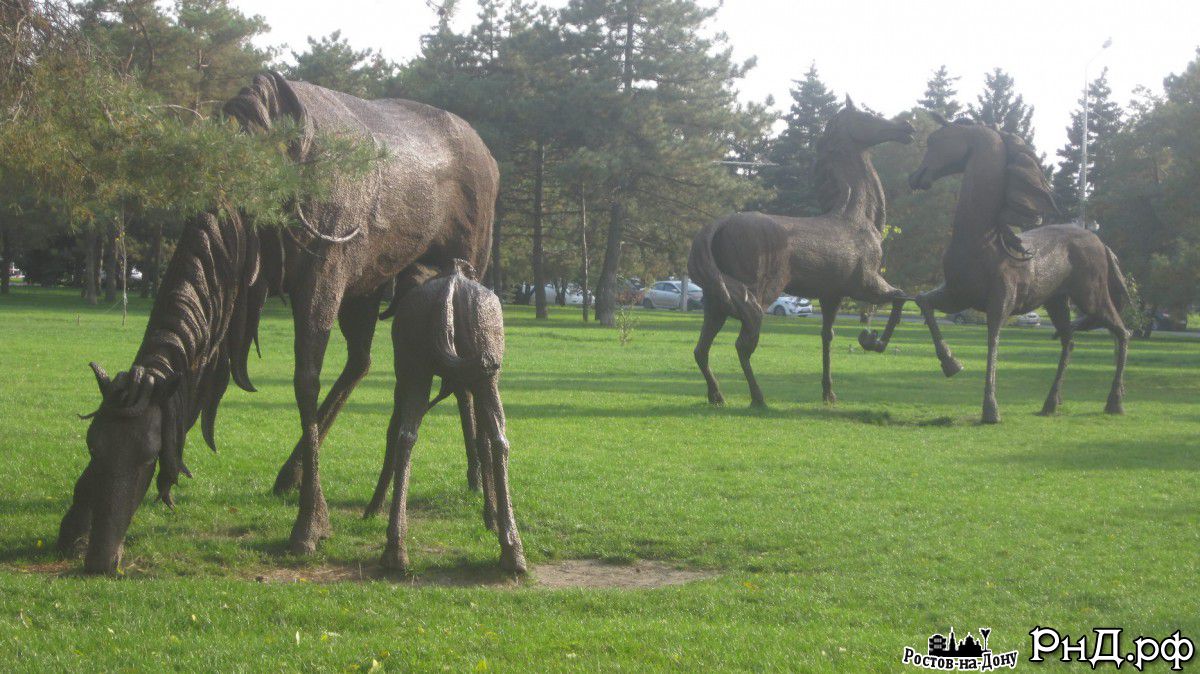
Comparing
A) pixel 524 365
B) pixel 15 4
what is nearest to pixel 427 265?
pixel 15 4

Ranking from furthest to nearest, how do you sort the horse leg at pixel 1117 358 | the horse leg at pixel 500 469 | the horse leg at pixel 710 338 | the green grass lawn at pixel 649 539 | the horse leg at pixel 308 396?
1. the horse leg at pixel 1117 358
2. the horse leg at pixel 710 338
3. the horse leg at pixel 308 396
4. the horse leg at pixel 500 469
5. the green grass lawn at pixel 649 539

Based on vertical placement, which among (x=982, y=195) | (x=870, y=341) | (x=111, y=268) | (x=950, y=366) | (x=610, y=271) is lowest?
(x=950, y=366)

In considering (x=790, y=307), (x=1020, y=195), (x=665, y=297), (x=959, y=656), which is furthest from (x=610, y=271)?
(x=959, y=656)

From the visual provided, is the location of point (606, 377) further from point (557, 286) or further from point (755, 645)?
point (557, 286)

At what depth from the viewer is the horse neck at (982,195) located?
1384cm

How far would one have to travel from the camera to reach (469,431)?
7.87m

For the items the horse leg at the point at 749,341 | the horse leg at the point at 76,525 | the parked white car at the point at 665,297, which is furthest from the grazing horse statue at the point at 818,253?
the parked white car at the point at 665,297

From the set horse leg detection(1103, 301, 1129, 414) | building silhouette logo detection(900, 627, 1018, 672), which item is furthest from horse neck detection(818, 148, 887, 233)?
building silhouette logo detection(900, 627, 1018, 672)

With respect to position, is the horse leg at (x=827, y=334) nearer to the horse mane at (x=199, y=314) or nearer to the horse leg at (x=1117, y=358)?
the horse leg at (x=1117, y=358)

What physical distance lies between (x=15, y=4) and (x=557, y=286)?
57.5 m

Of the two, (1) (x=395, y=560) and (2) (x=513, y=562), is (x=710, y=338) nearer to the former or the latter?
(2) (x=513, y=562)

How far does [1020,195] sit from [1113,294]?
3.12 metres

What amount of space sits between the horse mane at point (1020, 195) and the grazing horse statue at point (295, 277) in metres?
7.74

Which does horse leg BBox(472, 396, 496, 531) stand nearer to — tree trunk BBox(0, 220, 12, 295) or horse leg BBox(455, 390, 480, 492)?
Result: horse leg BBox(455, 390, 480, 492)
